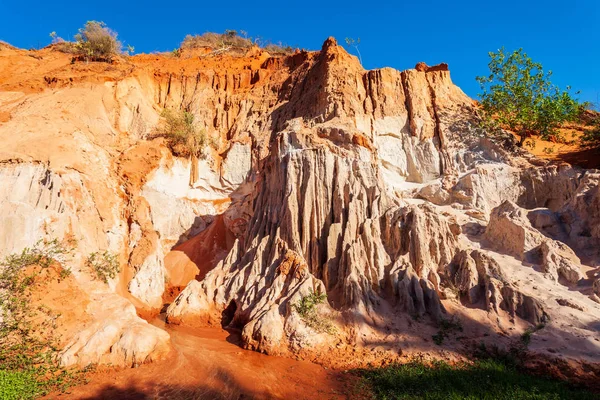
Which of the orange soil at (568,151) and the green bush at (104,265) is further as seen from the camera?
the orange soil at (568,151)

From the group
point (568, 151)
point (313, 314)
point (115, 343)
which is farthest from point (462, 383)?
point (568, 151)

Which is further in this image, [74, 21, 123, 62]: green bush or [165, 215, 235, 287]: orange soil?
[74, 21, 123, 62]: green bush

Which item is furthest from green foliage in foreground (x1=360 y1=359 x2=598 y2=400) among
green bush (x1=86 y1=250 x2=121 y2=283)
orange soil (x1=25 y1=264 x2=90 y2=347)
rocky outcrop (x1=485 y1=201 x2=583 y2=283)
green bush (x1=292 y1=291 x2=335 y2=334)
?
green bush (x1=86 y1=250 x2=121 y2=283)

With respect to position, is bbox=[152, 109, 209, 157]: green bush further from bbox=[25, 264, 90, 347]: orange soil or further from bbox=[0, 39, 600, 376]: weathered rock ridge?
bbox=[25, 264, 90, 347]: orange soil

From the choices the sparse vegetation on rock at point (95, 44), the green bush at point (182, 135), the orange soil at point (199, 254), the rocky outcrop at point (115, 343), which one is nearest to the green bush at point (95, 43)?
the sparse vegetation on rock at point (95, 44)

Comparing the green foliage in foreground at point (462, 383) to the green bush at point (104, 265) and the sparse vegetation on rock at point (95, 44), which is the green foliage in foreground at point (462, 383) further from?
the sparse vegetation on rock at point (95, 44)

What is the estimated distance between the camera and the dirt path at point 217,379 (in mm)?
7957

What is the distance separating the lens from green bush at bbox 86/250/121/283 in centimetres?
1338

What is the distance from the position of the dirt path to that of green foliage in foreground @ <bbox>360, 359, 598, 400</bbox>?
107 cm

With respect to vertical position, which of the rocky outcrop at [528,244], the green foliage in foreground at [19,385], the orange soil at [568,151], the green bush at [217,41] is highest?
the green bush at [217,41]

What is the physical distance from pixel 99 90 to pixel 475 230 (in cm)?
2685

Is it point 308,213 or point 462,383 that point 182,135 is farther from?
point 462,383

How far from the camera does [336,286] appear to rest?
1293cm

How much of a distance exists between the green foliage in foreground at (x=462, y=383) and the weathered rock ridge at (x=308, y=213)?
123cm
